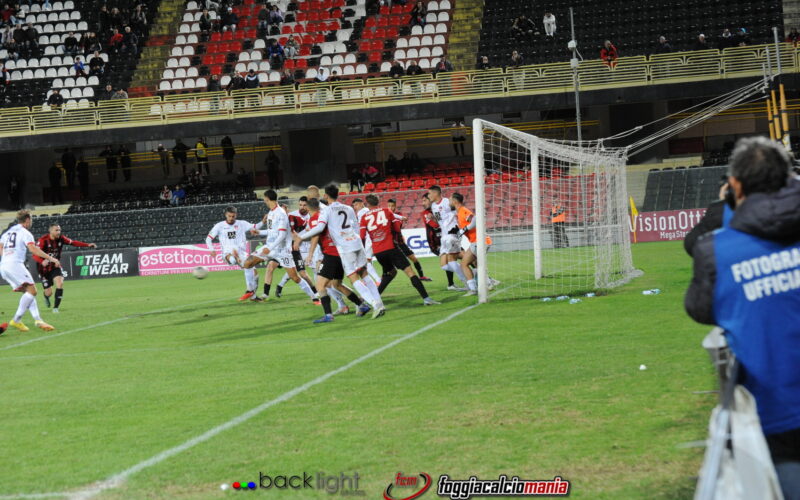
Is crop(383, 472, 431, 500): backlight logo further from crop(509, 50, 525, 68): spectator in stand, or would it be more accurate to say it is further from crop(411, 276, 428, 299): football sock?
crop(509, 50, 525, 68): spectator in stand

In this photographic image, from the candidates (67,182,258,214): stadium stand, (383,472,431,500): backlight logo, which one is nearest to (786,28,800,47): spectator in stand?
(67,182,258,214): stadium stand

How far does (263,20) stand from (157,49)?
5.92m

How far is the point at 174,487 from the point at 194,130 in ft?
120

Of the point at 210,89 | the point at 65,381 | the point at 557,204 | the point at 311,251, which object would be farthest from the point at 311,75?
the point at 65,381

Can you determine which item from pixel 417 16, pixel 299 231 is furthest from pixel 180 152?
pixel 299 231

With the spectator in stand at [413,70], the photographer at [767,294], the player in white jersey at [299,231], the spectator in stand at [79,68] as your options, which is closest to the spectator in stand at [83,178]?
the spectator in stand at [79,68]

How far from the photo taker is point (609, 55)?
38969 millimetres

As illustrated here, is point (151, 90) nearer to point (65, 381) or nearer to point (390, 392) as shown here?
point (65, 381)

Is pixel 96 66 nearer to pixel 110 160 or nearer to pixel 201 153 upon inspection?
pixel 110 160

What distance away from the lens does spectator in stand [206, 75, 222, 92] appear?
42.2 metres

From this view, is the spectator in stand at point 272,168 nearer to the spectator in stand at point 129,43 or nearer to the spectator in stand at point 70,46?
the spectator in stand at point 129,43

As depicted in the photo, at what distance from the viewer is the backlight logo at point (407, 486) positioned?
5.38 m

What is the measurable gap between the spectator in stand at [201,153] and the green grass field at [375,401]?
1193 inches

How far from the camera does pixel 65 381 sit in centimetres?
1078
